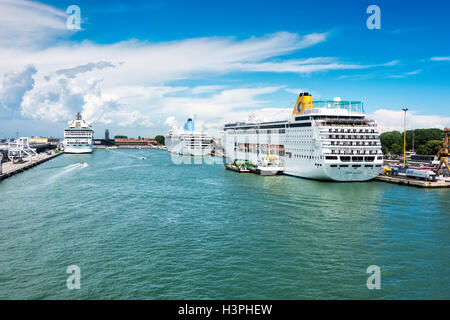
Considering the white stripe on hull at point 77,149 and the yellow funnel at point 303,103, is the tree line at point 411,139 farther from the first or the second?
the white stripe on hull at point 77,149

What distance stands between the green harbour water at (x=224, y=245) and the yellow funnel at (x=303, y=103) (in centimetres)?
1919

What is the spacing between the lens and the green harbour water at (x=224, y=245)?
14.0m

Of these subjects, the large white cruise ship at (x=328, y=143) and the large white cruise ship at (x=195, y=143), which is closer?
the large white cruise ship at (x=328, y=143)

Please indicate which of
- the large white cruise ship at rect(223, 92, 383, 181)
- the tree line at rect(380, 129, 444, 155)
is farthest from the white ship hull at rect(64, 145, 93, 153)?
the tree line at rect(380, 129, 444, 155)

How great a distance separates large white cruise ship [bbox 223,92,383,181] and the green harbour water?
6.50 metres

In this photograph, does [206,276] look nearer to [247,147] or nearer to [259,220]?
[259,220]

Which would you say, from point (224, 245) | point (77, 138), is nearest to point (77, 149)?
point (77, 138)

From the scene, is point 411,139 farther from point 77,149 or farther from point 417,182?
point 77,149

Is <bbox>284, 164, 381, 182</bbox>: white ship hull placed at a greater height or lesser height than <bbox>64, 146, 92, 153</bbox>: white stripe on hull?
lesser

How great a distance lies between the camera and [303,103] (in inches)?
2019

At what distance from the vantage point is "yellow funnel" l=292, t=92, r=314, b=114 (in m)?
50.2

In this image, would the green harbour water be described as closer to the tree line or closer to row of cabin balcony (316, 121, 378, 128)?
row of cabin balcony (316, 121, 378, 128)

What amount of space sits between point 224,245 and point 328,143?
26.2 m

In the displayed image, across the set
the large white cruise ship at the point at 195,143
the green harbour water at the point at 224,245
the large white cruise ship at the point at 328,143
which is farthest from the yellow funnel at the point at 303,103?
the large white cruise ship at the point at 195,143
